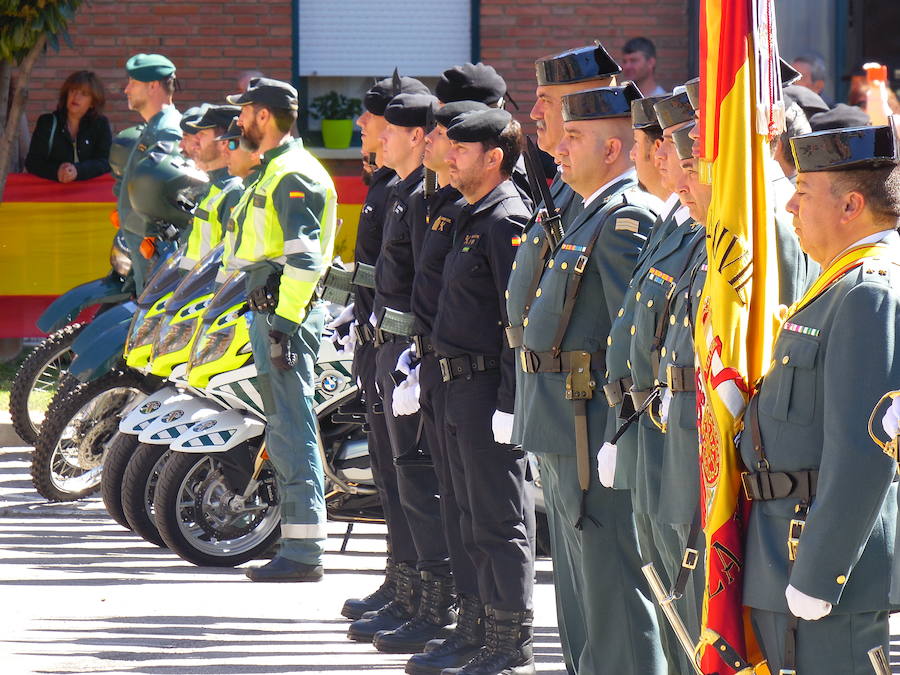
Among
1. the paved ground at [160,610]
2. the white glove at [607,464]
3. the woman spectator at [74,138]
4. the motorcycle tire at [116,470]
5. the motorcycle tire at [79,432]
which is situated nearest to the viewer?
the white glove at [607,464]

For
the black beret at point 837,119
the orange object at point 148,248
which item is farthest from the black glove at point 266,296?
the black beret at point 837,119

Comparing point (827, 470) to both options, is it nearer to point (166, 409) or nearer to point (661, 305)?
point (661, 305)

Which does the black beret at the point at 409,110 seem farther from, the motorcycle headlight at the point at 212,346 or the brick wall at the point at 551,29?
the brick wall at the point at 551,29

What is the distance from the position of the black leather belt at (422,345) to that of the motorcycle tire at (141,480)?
223 centimetres

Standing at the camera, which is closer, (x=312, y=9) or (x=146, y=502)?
(x=146, y=502)

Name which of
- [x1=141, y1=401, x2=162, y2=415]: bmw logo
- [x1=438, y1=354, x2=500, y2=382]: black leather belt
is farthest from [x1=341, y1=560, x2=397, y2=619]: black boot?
[x1=141, y1=401, x2=162, y2=415]: bmw logo

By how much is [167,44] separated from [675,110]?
37.6 feet

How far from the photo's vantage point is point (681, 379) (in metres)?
4.34

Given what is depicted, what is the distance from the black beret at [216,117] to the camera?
916 centimetres

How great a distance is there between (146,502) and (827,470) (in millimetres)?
5225

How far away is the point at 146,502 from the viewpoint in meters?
8.23

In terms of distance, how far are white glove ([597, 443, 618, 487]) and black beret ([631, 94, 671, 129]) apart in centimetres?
93

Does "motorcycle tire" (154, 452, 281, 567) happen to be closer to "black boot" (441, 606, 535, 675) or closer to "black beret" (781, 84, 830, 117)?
"black boot" (441, 606, 535, 675)

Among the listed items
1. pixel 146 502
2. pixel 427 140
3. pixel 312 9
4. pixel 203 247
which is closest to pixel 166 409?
pixel 146 502
